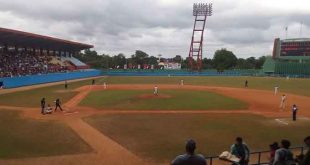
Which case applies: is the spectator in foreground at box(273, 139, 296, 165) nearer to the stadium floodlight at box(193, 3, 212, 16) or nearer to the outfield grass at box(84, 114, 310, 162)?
the outfield grass at box(84, 114, 310, 162)

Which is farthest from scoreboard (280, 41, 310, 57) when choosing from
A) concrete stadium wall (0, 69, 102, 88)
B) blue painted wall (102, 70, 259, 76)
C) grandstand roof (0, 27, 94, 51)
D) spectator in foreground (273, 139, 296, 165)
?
spectator in foreground (273, 139, 296, 165)

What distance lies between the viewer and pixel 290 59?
110 m

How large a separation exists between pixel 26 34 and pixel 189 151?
63201 millimetres

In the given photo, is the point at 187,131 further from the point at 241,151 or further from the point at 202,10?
the point at 202,10

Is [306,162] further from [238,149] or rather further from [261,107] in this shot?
[261,107]

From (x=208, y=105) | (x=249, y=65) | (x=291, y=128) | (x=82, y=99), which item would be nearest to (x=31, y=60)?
(x=82, y=99)

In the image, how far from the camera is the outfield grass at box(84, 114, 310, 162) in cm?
2034

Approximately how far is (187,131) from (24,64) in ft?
179

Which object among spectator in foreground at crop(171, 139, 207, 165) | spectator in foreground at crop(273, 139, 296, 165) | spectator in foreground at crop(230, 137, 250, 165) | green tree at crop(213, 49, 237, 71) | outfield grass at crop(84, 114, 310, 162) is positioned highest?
green tree at crop(213, 49, 237, 71)

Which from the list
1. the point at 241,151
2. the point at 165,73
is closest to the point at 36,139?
the point at 241,151

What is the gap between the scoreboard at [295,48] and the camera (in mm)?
103562

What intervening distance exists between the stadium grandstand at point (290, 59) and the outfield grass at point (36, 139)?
91.2 metres

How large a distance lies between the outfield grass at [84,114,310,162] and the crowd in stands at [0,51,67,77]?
3647 centimetres

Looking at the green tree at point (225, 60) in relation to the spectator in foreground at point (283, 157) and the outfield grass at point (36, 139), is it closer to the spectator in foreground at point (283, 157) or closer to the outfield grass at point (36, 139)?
the outfield grass at point (36, 139)
